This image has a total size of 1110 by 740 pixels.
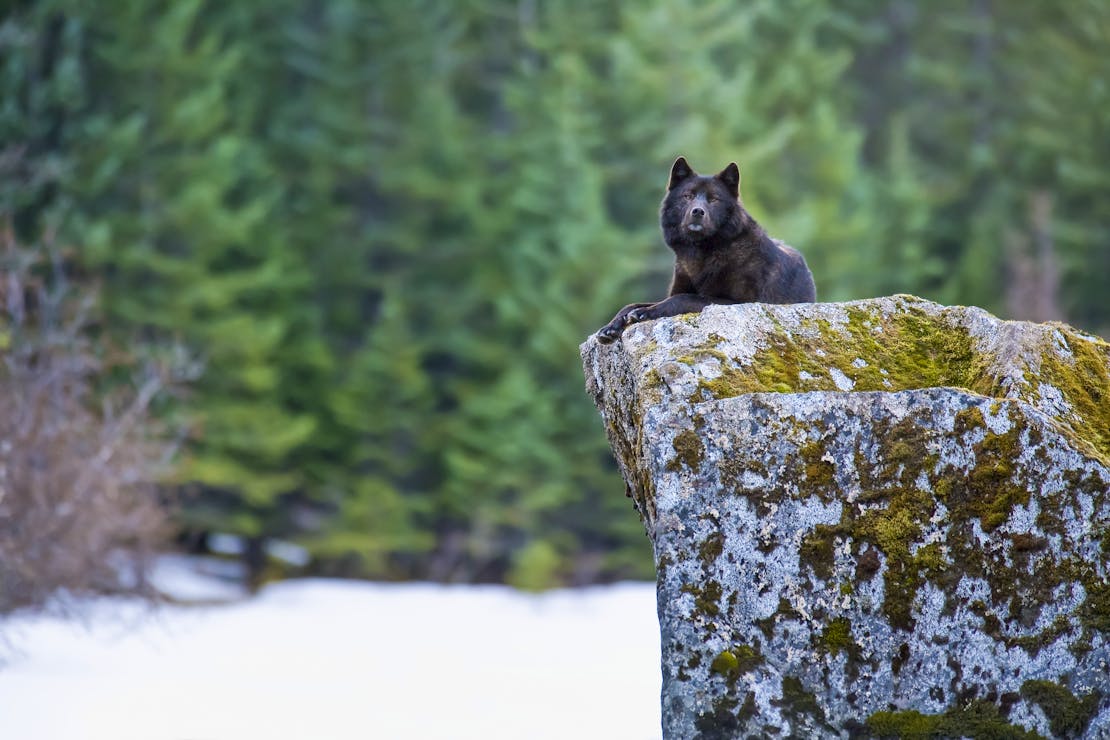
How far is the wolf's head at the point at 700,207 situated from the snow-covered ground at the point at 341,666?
8.79 ft

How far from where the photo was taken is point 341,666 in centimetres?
1572

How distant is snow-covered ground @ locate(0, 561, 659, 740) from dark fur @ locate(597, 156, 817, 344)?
7.96ft

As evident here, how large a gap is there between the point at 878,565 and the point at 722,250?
1.97 meters

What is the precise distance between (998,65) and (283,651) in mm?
20027

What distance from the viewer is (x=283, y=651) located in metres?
16.7

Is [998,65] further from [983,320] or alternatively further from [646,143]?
[983,320]

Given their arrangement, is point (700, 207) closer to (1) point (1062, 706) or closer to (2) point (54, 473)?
(1) point (1062, 706)

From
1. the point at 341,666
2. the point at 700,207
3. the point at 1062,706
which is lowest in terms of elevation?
the point at 341,666

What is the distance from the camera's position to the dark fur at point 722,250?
632 cm

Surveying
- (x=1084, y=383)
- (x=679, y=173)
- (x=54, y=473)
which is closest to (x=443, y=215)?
(x=54, y=473)

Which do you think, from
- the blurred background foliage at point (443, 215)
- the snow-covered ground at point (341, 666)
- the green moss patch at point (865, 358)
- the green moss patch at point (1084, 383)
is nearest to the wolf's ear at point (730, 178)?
the green moss patch at point (865, 358)

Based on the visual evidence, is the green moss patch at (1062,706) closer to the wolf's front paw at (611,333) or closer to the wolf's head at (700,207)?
the wolf's front paw at (611,333)

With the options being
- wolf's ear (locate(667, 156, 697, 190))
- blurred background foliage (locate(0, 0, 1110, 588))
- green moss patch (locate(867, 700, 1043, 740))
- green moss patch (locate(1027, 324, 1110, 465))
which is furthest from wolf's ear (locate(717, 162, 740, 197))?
blurred background foliage (locate(0, 0, 1110, 588))

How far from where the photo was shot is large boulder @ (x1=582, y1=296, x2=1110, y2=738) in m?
4.95
